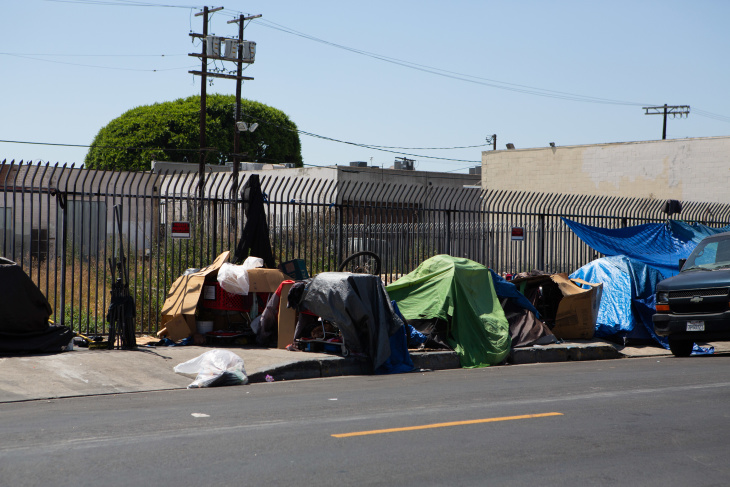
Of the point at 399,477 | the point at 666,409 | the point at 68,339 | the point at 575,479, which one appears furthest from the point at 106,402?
the point at 666,409

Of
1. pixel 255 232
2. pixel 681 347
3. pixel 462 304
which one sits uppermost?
pixel 255 232

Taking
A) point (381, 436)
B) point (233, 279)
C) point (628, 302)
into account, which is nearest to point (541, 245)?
point (628, 302)

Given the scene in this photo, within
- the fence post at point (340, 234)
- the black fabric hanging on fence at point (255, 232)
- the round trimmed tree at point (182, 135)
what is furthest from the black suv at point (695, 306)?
the round trimmed tree at point (182, 135)

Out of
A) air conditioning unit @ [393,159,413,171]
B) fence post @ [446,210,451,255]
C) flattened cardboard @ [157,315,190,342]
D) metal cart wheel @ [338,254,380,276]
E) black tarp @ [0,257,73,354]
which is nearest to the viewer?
black tarp @ [0,257,73,354]

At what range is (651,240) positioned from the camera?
17812 millimetres

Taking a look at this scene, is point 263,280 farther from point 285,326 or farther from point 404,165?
point 404,165

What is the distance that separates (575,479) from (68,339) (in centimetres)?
788

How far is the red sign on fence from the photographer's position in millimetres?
12492

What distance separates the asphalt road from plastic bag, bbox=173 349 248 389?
342 mm

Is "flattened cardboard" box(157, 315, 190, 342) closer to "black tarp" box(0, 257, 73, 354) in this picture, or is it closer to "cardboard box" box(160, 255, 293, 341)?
"cardboard box" box(160, 255, 293, 341)

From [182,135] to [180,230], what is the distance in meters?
46.6

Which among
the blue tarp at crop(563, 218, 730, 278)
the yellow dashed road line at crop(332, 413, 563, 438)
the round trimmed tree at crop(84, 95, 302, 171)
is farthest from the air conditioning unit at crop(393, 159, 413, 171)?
the yellow dashed road line at crop(332, 413, 563, 438)

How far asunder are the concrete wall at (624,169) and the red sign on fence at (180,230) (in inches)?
927

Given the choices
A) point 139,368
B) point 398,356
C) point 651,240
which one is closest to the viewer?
point 139,368
